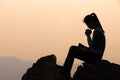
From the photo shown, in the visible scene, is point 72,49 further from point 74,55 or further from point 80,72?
point 80,72

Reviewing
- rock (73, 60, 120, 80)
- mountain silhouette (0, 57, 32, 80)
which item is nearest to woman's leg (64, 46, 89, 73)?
rock (73, 60, 120, 80)

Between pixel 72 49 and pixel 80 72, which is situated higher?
pixel 72 49

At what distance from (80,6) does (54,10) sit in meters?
0.29

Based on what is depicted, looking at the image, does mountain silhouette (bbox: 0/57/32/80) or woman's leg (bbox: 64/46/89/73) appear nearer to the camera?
woman's leg (bbox: 64/46/89/73)

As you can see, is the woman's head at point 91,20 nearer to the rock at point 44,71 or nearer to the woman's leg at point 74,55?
the woman's leg at point 74,55

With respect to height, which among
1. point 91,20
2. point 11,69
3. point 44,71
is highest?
point 91,20

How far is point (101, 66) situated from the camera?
8.26 ft

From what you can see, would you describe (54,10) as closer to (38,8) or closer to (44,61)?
(38,8)

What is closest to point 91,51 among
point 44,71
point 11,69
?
point 44,71

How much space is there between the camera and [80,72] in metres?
2.52

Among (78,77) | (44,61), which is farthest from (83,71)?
(44,61)

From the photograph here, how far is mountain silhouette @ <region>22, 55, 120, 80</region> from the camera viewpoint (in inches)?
94.7

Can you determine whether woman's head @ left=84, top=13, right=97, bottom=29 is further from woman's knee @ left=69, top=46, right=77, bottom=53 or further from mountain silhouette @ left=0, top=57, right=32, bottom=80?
mountain silhouette @ left=0, top=57, right=32, bottom=80

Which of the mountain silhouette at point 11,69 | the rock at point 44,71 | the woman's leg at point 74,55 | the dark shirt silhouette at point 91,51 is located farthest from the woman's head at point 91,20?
the mountain silhouette at point 11,69
